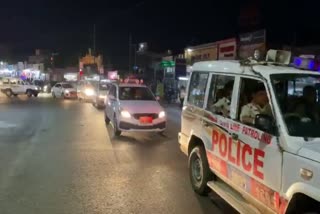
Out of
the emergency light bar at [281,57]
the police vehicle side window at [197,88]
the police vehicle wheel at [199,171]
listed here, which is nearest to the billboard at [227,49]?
the police vehicle side window at [197,88]

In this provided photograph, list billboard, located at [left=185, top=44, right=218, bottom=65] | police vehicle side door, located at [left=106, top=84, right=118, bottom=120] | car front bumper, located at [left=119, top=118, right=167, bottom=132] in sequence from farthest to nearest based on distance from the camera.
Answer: billboard, located at [left=185, top=44, right=218, bottom=65] < police vehicle side door, located at [left=106, top=84, right=118, bottom=120] < car front bumper, located at [left=119, top=118, right=167, bottom=132]

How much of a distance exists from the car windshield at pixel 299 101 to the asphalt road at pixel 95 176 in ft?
6.66

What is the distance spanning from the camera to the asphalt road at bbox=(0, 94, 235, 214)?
7039mm

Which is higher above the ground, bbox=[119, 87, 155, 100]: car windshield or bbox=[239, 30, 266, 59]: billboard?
bbox=[239, 30, 266, 59]: billboard

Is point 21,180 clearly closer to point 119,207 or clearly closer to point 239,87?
point 119,207

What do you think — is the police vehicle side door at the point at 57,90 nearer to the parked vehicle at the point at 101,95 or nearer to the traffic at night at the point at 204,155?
the parked vehicle at the point at 101,95

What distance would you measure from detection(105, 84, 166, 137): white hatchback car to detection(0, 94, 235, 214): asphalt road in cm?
37

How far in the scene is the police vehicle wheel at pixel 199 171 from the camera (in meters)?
7.47

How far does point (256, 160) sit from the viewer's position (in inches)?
217

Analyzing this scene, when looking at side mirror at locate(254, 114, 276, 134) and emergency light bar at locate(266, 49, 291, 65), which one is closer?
side mirror at locate(254, 114, 276, 134)

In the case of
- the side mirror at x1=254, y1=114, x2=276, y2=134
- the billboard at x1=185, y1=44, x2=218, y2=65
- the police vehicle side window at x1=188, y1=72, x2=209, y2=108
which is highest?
the billboard at x1=185, y1=44, x2=218, y2=65

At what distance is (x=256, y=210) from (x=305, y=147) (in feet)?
4.28

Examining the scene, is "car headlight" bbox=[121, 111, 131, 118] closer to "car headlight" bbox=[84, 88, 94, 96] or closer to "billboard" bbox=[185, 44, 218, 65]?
"billboard" bbox=[185, 44, 218, 65]

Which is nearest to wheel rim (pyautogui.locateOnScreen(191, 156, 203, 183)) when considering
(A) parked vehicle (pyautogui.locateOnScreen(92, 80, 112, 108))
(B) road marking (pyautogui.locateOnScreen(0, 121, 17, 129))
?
(B) road marking (pyautogui.locateOnScreen(0, 121, 17, 129))
